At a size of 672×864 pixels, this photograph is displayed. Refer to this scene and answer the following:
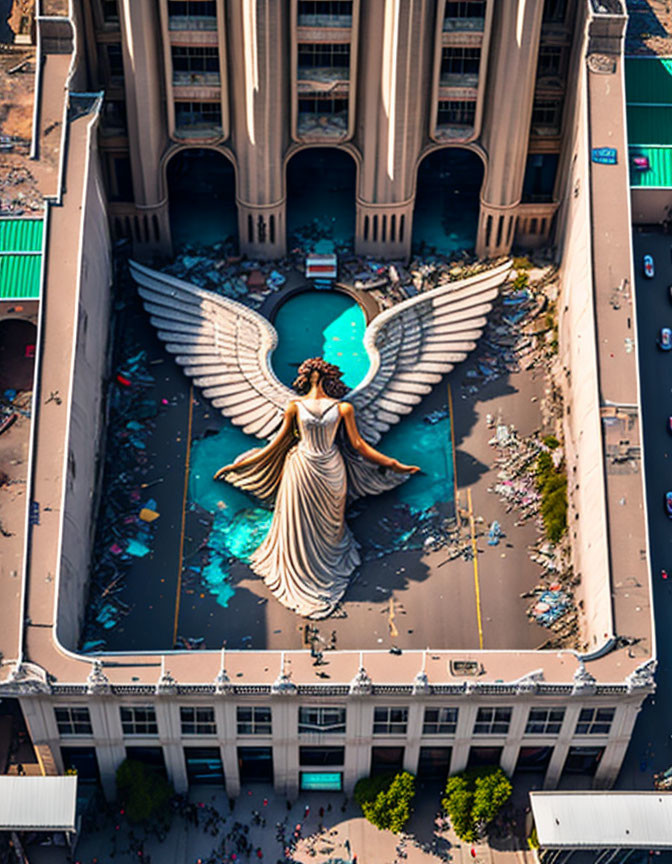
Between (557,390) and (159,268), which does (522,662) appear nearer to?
(557,390)

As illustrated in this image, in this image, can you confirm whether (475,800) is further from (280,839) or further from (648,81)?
(648,81)

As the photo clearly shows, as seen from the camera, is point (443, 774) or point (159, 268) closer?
point (443, 774)

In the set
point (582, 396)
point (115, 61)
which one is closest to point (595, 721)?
point (582, 396)

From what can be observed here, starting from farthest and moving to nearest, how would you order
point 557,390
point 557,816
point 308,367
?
point 557,390
point 308,367
point 557,816

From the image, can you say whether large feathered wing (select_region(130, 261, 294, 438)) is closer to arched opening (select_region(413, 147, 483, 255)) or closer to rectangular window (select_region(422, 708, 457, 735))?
arched opening (select_region(413, 147, 483, 255))

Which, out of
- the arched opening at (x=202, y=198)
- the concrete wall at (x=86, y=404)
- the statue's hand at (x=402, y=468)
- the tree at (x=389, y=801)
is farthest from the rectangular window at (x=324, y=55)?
the tree at (x=389, y=801)

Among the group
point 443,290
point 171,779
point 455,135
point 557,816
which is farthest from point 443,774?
point 455,135
